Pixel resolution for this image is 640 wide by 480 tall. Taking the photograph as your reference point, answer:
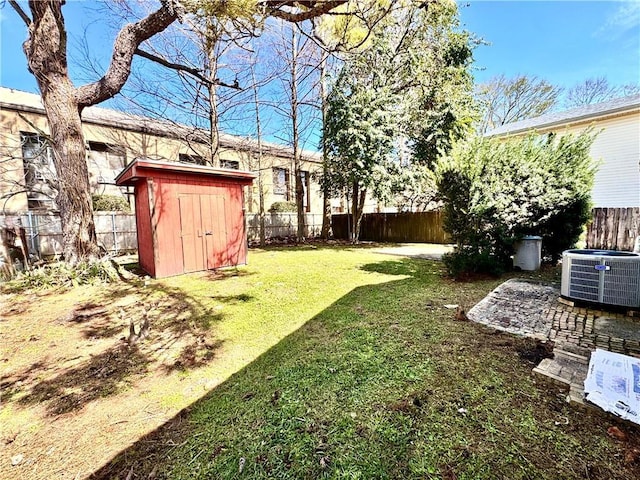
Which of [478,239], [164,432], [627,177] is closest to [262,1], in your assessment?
[478,239]

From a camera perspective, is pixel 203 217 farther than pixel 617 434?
Yes

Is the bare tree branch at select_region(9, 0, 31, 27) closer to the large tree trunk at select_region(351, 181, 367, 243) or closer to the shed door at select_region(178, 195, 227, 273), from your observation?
the shed door at select_region(178, 195, 227, 273)

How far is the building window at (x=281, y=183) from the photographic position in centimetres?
1673

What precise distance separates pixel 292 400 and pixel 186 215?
18.6 ft

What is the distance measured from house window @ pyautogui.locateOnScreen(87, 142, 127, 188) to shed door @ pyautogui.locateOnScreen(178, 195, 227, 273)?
6977mm

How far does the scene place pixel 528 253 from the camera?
5734mm

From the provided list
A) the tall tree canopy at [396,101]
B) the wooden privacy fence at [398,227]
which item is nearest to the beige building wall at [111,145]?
the tall tree canopy at [396,101]

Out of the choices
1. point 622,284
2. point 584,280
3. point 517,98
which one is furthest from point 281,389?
point 517,98

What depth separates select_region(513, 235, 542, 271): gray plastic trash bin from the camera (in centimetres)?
A: 573

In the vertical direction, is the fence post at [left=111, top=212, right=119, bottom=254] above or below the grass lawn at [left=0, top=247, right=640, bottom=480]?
above

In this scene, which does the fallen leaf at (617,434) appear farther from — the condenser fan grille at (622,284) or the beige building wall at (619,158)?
the beige building wall at (619,158)

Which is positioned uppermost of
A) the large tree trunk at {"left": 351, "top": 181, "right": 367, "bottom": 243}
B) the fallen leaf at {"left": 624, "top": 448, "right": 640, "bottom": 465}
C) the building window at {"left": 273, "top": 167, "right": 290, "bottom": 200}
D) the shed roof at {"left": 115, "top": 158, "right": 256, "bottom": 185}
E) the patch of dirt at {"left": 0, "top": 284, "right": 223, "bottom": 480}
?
the building window at {"left": 273, "top": 167, "right": 290, "bottom": 200}

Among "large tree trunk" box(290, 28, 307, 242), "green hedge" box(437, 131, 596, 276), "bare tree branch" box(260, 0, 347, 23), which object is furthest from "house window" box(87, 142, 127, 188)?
"green hedge" box(437, 131, 596, 276)

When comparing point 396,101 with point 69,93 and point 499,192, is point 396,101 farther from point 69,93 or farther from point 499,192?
point 69,93
